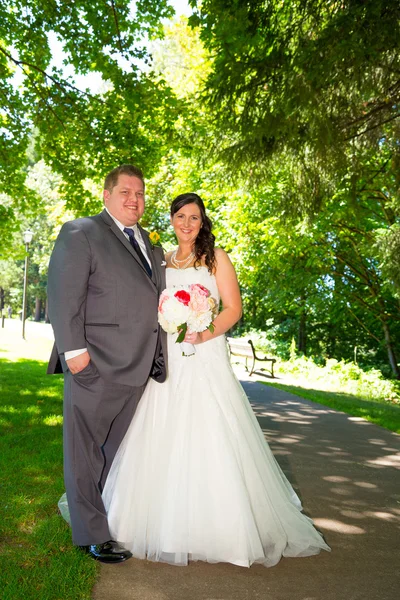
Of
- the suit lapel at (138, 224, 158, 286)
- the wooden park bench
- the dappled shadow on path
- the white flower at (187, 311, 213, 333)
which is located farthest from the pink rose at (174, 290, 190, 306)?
the wooden park bench

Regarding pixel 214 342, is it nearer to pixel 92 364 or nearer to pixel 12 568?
pixel 92 364

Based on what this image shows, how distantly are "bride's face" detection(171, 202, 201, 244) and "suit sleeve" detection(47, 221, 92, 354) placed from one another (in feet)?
2.91

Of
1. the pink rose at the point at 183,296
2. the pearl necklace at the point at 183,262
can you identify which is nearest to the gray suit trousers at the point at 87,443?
the pink rose at the point at 183,296

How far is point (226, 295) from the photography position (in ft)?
14.2

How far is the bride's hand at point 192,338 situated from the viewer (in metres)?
4.03

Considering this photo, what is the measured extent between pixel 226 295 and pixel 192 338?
0.50 meters

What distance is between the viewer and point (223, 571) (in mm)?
3533

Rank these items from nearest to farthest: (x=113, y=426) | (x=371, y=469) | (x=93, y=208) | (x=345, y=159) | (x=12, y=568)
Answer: (x=12, y=568) → (x=113, y=426) → (x=371, y=469) → (x=345, y=159) → (x=93, y=208)

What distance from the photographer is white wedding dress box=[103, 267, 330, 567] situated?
11.7 feet

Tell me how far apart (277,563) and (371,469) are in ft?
9.58

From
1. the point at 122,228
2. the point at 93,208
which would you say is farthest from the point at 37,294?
the point at 122,228

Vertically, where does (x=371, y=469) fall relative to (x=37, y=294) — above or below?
below

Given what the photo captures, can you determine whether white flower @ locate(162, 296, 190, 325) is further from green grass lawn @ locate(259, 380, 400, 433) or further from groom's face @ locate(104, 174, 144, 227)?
green grass lawn @ locate(259, 380, 400, 433)

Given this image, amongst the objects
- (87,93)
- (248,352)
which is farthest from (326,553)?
(248,352)
